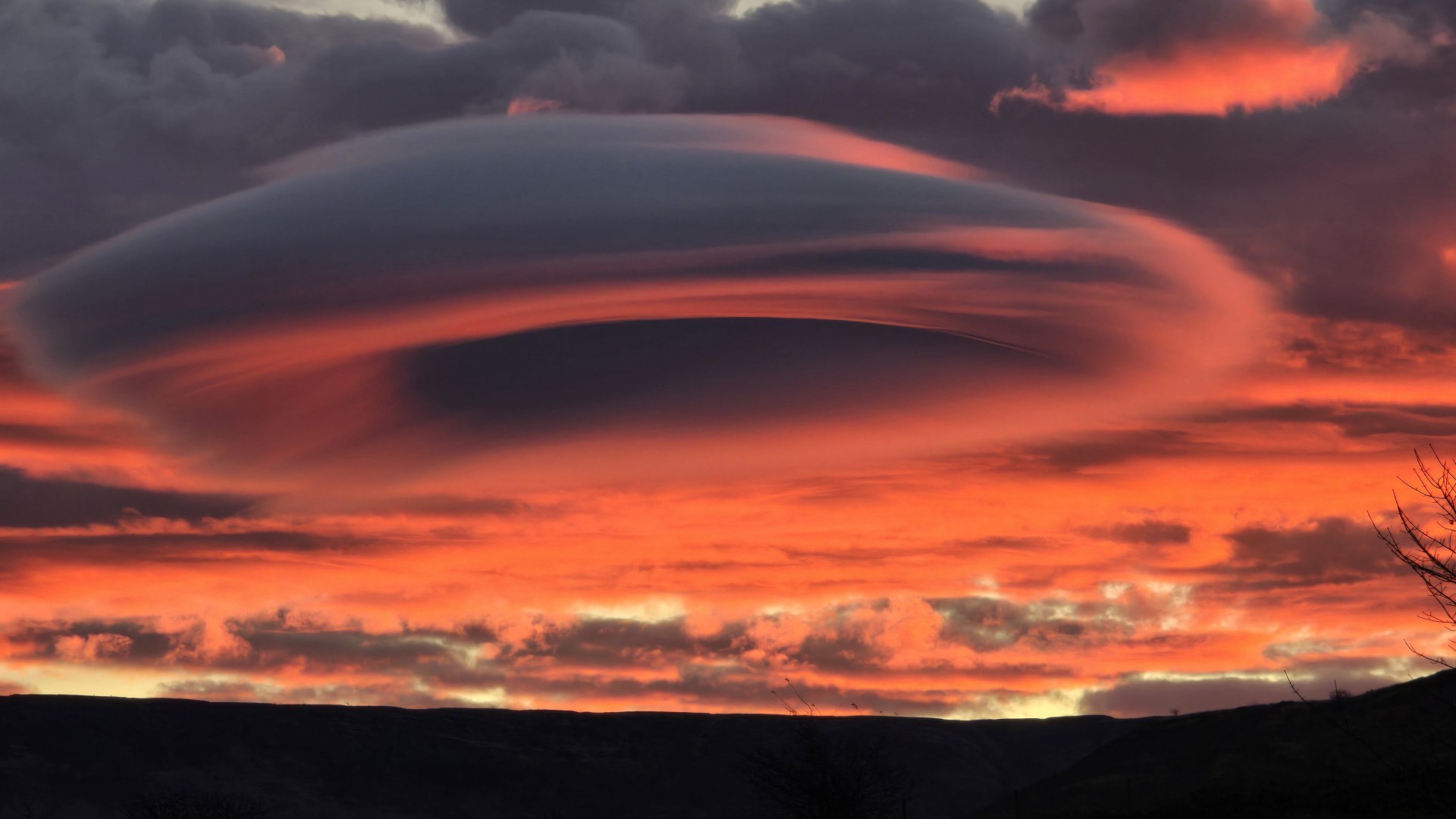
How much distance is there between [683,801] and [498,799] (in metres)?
20.2

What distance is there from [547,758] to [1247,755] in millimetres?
84931

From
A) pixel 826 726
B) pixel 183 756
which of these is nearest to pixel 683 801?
pixel 826 726

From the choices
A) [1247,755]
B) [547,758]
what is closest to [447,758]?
[547,758]

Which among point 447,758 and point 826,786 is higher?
point 447,758

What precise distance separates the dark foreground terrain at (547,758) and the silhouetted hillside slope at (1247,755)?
332 mm

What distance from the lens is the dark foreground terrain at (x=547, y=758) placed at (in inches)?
4651

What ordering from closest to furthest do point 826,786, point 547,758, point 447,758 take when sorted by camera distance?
point 826,786 → point 447,758 → point 547,758

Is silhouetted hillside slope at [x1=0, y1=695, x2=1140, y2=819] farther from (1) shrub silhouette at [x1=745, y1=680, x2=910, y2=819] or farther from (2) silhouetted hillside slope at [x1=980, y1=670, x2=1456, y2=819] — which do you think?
(1) shrub silhouette at [x1=745, y1=680, x2=910, y2=819]

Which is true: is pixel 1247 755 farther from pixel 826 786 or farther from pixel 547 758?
pixel 547 758

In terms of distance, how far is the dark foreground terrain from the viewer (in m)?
118

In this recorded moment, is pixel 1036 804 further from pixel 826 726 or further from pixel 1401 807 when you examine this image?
pixel 1401 807

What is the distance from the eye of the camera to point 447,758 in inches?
6309

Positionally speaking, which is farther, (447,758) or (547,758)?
(547,758)

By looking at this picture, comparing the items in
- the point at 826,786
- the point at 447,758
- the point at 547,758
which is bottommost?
the point at 826,786
